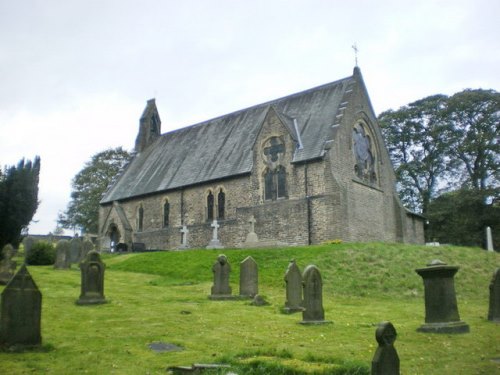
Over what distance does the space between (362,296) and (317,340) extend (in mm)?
8954

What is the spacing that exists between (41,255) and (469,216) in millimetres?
34984

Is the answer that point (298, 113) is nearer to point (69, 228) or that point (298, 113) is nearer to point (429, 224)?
point (429, 224)

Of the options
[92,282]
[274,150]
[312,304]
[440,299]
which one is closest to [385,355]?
[440,299]

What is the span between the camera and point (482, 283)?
21016 millimetres

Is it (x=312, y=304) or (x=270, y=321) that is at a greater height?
(x=312, y=304)

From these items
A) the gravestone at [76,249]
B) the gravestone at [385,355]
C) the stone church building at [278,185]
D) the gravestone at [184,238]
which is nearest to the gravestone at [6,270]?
the gravestone at [76,249]

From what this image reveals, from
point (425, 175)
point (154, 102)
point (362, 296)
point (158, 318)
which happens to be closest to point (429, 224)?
point (425, 175)

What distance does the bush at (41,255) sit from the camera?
27961 millimetres

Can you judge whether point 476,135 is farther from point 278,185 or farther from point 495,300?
point 495,300

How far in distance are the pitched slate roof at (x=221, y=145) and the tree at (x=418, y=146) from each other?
67.3ft

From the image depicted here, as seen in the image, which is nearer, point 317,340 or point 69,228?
point 317,340

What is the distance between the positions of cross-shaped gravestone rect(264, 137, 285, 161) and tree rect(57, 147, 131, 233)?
32.3 metres

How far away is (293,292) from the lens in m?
15.5

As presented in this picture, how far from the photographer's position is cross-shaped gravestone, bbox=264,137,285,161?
32812 millimetres
